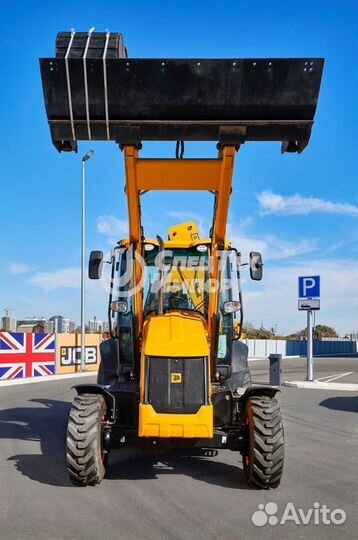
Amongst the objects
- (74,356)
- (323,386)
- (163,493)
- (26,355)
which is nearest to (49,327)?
(74,356)

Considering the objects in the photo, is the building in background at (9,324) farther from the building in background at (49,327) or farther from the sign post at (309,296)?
the sign post at (309,296)

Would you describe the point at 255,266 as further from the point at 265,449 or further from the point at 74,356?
the point at 74,356

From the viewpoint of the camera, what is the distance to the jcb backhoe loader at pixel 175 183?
5.82 metres

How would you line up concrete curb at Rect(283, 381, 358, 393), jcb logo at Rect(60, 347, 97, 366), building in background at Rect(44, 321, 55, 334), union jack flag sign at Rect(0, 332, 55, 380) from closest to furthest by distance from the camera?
concrete curb at Rect(283, 381, 358, 393) → union jack flag sign at Rect(0, 332, 55, 380) → jcb logo at Rect(60, 347, 97, 366) → building in background at Rect(44, 321, 55, 334)

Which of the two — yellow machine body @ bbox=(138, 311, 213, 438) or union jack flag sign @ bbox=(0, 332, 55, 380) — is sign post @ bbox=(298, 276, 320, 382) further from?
yellow machine body @ bbox=(138, 311, 213, 438)

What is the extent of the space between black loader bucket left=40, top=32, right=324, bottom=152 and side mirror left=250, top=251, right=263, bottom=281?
6.62 feet

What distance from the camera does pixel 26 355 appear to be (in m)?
23.5

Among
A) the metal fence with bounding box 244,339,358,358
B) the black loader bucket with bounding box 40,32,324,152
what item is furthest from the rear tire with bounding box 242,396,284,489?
the metal fence with bounding box 244,339,358,358

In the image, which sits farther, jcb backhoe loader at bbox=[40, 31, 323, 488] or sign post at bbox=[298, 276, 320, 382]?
sign post at bbox=[298, 276, 320, 382]

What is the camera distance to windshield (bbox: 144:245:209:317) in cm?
788

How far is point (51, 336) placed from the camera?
24812mm

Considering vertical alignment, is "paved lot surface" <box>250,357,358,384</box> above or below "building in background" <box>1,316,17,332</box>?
below

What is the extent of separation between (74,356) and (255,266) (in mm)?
20596

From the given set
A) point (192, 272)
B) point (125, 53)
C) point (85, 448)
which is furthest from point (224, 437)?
point (125, 53)
